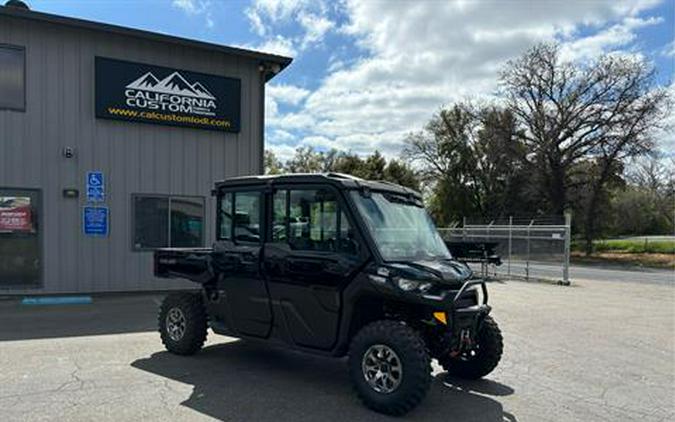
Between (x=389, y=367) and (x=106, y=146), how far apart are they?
9973 millimetres

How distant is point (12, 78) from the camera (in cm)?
1217

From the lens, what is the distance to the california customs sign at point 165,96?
42.6ft

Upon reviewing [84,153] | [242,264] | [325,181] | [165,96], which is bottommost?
[242,264]

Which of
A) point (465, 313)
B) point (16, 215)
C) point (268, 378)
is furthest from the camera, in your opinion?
point (16, 215)

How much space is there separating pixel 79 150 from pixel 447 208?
42.7m

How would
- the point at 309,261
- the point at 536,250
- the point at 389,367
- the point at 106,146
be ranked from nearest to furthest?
the point at 389,367
the point at 309,261
the point at 106,146
the point at 536,250

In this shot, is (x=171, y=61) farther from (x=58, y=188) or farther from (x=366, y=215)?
(x=366, y=215)

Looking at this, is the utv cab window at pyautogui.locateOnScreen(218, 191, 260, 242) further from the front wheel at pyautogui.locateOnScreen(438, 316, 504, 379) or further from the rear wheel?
the front wheel at pyautogui.locateOnScreen(438, 316, 504, 379)

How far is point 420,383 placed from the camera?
5059 millimetres

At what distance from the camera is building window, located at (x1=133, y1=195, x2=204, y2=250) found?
43.7 feet

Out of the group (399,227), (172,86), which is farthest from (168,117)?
(399,227)

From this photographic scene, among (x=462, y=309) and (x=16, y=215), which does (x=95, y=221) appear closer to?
(x=16, y=215)

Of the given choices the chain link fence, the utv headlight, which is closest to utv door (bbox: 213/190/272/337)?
the utv headlight

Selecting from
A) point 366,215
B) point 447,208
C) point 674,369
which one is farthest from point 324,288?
point 447,208
